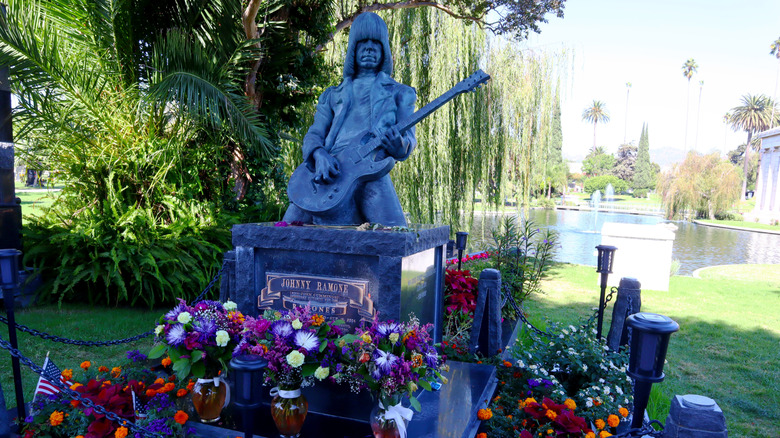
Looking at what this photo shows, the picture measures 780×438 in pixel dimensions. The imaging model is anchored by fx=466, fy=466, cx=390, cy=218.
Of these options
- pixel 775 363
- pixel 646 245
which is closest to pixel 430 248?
pixel 775 363

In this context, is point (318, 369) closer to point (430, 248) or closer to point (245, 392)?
point (245, 392)

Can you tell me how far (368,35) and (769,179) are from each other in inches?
1941

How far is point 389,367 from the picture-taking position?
2445 mm

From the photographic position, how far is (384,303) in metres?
3.19

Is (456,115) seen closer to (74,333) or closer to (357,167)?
(357,167)

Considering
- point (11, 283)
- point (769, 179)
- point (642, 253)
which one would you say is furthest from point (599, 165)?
point (11, 283)

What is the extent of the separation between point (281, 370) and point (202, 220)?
5.40 meters

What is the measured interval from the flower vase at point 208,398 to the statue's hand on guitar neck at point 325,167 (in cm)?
171

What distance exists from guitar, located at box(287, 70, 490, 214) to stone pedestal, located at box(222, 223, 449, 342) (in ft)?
1.39

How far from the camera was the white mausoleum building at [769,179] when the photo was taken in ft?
127

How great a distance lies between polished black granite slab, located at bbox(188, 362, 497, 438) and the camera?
2775mm

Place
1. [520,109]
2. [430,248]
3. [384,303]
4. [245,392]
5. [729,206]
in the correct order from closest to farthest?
[245,392], [384,303], [430,248], [520,109], [729,206]

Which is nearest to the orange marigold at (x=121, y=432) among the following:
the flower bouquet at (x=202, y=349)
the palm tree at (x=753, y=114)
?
the flower bouquet at (x=202, y=349)

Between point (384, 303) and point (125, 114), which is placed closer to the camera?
point (384, 303)
